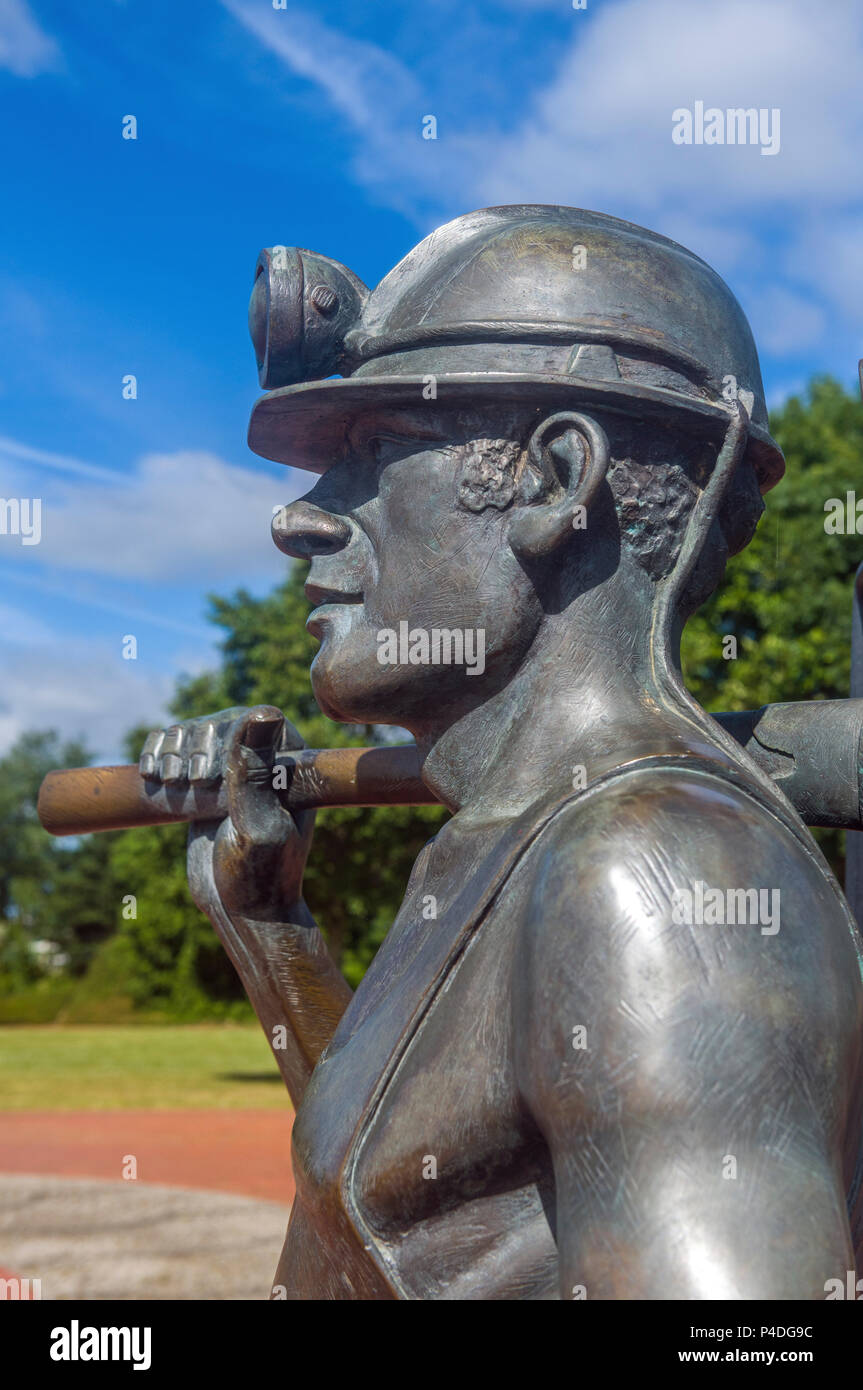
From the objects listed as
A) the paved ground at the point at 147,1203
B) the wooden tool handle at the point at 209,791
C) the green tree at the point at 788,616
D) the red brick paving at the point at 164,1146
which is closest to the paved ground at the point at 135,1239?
the paved ground at the point at 147,1203

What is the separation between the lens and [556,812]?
1910mm

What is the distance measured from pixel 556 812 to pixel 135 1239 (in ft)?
36.1

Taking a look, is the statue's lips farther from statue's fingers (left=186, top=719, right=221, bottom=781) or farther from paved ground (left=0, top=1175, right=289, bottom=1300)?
paved ground (left=0, top=1175, right=289, bottom=1300)

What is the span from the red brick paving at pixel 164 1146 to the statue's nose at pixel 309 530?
12.6m

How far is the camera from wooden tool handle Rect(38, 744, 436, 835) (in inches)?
114

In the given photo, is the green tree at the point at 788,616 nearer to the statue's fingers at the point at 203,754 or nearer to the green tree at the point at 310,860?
the green tree at the point at 310,860

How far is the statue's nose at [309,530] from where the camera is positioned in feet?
7.71

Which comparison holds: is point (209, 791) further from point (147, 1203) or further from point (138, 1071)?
point (138, 1071)

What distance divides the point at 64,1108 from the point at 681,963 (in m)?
23.2

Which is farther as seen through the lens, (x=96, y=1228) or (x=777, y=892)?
(x=96, y=1228)

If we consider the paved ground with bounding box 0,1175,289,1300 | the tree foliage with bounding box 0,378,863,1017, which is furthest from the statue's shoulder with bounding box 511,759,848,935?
the tree foliage with bounding box 0,378,863,1017
